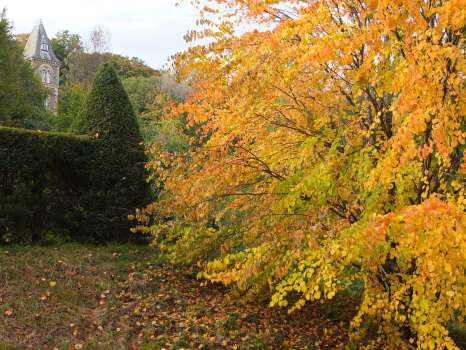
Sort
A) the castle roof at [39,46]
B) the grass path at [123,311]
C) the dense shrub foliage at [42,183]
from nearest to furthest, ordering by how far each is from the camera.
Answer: the grass path at [123,311] < the dense shrub foliage at [42,183] < the castle roof at [39,46]

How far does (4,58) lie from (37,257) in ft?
62.3

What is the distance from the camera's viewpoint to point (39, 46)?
46.5 metres

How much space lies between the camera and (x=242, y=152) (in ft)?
18.4

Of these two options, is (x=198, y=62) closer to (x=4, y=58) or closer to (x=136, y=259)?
(x=136, y=259)

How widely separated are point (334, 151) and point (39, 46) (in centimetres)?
4753

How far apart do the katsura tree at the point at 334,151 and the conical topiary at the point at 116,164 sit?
2736 millimetres

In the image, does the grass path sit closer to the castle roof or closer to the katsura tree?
the katsura tree

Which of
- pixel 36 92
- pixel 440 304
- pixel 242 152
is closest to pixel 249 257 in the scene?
pixel 242 152

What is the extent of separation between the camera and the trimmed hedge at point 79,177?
817 cm

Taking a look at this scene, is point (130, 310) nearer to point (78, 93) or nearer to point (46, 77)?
point (78, 93)

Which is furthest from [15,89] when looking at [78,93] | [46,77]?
[46,77]

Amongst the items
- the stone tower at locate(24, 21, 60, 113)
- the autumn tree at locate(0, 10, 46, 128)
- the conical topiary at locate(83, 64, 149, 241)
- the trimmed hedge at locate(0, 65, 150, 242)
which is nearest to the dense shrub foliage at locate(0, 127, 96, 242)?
the trimmed hedge at locate(0, 65, 150, 242)

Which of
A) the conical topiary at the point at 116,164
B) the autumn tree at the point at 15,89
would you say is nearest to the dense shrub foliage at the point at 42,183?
the conical topiary at the point at 116,164

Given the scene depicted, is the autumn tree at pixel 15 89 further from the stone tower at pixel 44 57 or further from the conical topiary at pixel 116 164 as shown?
the stone tower at pixel 44 57
